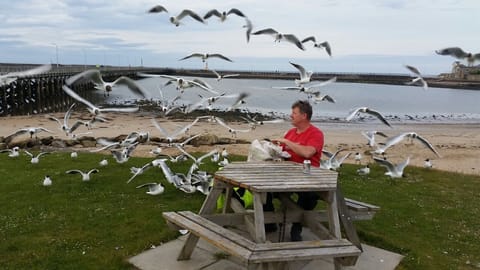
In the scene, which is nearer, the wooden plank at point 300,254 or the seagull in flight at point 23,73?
the wooden plank at point 300,254

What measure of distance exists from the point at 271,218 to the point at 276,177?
0.79m

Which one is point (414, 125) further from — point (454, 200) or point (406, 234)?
point (406, 234)

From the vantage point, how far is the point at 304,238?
19.1ft

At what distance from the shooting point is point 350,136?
79.9 ft

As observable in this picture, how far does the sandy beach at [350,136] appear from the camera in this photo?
16.1 m

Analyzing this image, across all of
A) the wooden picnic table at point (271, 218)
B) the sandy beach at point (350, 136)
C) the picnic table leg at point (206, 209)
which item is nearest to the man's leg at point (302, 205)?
the wooden picnic table at point (271, 218)

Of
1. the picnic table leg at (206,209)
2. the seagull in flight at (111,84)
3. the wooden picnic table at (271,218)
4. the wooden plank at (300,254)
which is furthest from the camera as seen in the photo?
the seagull in flight at (111,84)

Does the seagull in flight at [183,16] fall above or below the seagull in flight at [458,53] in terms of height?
above

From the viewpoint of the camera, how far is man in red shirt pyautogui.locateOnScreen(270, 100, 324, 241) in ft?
17.0

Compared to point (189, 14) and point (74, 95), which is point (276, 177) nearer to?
point (74, 95)

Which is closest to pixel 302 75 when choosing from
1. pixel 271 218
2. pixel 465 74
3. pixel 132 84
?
pixel 132 84

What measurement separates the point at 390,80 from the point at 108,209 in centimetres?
12946

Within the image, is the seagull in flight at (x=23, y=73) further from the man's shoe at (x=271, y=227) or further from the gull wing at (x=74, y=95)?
the man's shoe at (x=271, y=227)

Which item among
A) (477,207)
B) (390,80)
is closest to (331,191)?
(477,207)
